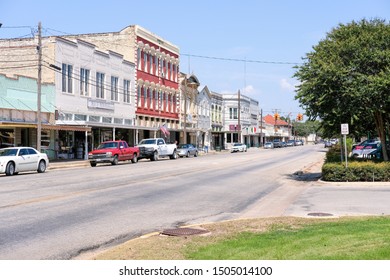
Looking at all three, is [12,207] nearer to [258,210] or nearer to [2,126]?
[258,210]

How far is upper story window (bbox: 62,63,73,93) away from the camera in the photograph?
42.0 m

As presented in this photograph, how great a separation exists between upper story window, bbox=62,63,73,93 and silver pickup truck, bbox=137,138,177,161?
761cm

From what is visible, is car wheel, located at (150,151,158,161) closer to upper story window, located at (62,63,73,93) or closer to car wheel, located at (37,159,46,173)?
upper story window, located at (62,63,73,93)

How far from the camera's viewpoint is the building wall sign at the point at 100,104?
45.9m

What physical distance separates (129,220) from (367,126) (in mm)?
19329

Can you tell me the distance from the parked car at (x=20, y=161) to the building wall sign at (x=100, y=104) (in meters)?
17.2

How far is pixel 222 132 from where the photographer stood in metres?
91.7

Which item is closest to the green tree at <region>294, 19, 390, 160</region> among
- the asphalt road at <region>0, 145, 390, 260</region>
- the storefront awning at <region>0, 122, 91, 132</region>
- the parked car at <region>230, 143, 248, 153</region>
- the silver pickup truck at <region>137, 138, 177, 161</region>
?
the asphalt road at <region>0, 145, 390, 260</region>

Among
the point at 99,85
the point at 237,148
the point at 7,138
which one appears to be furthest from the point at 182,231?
the point at 237,148

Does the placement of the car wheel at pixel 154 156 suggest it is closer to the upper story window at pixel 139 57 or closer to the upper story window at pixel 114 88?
the upper story window at pixel 114 88

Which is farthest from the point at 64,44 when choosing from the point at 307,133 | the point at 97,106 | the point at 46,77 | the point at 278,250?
the point at 307,133

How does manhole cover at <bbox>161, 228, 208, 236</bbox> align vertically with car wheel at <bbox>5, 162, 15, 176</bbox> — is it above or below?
below

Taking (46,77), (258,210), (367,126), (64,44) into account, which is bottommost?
(258,210)

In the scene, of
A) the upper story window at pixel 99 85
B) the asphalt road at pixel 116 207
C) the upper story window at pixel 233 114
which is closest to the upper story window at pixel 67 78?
the upper story window at pixel 99 85
